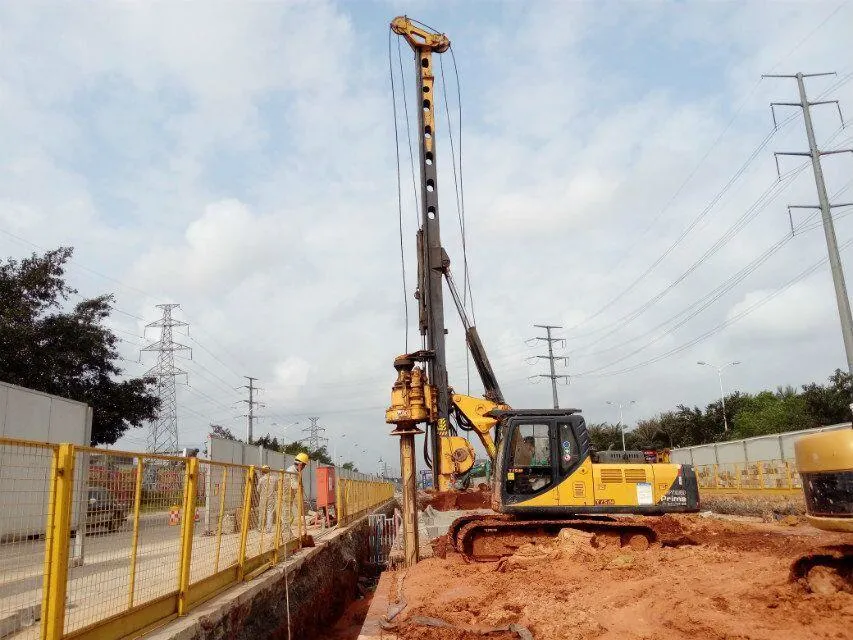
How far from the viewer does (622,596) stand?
8109 millimetres

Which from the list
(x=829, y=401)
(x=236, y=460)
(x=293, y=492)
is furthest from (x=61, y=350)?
(x=829, y=401)

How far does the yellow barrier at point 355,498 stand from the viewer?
52.2 ft

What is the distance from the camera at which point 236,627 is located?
20.7 ft

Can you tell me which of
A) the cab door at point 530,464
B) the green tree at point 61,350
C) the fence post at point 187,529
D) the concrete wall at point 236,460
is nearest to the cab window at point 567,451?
the cab door at point 530,464

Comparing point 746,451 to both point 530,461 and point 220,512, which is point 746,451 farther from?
point 220,512

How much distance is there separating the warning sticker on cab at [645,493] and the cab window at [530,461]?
1.73 m

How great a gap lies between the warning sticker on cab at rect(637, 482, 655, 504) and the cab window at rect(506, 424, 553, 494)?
173cm

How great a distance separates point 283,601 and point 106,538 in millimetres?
4040

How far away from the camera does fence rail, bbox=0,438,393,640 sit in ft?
12.5

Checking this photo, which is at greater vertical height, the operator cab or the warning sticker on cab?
the operator cab

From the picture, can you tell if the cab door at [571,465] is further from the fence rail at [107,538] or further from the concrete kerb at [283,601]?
the fence rail at [107,538]

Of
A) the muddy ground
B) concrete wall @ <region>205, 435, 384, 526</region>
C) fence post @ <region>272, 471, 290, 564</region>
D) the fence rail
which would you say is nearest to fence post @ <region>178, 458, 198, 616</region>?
the fence rail

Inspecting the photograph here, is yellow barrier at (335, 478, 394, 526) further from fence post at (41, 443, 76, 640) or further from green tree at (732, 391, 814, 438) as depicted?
green tree at (732, 391, 814, 438)

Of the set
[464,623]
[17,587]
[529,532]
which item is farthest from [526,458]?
[17,587]
